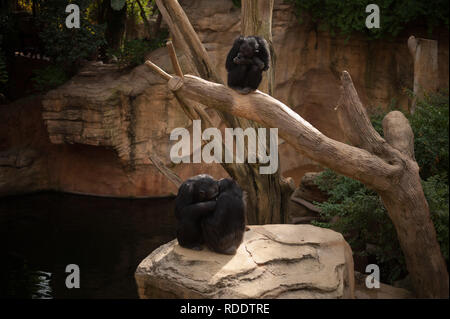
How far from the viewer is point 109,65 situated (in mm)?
10078

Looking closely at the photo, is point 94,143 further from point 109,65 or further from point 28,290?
point 28,290

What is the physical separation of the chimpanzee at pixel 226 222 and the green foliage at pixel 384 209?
1.64m

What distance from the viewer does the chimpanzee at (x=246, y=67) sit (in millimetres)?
4906

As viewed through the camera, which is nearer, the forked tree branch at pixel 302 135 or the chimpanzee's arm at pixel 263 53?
the forked tree branch at pixel 302 135

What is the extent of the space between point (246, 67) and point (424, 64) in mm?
3527

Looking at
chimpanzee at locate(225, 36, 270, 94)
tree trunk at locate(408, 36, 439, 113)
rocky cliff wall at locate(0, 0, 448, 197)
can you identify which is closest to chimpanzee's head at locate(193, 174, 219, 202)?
chimpanzee at locate(225, 36, 270, 94)

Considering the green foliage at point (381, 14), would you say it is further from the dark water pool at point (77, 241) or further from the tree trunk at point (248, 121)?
the dark water pool at point (77, 241)

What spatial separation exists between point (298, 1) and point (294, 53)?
1.10 meters

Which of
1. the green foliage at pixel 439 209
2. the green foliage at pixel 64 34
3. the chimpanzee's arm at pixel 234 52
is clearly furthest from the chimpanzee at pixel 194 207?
the green foliage at pixel 64 34

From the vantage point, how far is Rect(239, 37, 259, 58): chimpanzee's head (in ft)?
16.1

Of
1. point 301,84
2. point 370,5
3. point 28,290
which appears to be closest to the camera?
point 28,290

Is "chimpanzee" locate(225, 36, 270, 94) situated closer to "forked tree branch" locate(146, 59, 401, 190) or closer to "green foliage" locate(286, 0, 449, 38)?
"forked tree branch" locate(146, 59, 401, 190)

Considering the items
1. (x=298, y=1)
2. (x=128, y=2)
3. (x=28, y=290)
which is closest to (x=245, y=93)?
(x=28, y=290)

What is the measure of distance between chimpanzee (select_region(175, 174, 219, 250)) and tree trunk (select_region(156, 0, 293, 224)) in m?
1.92
